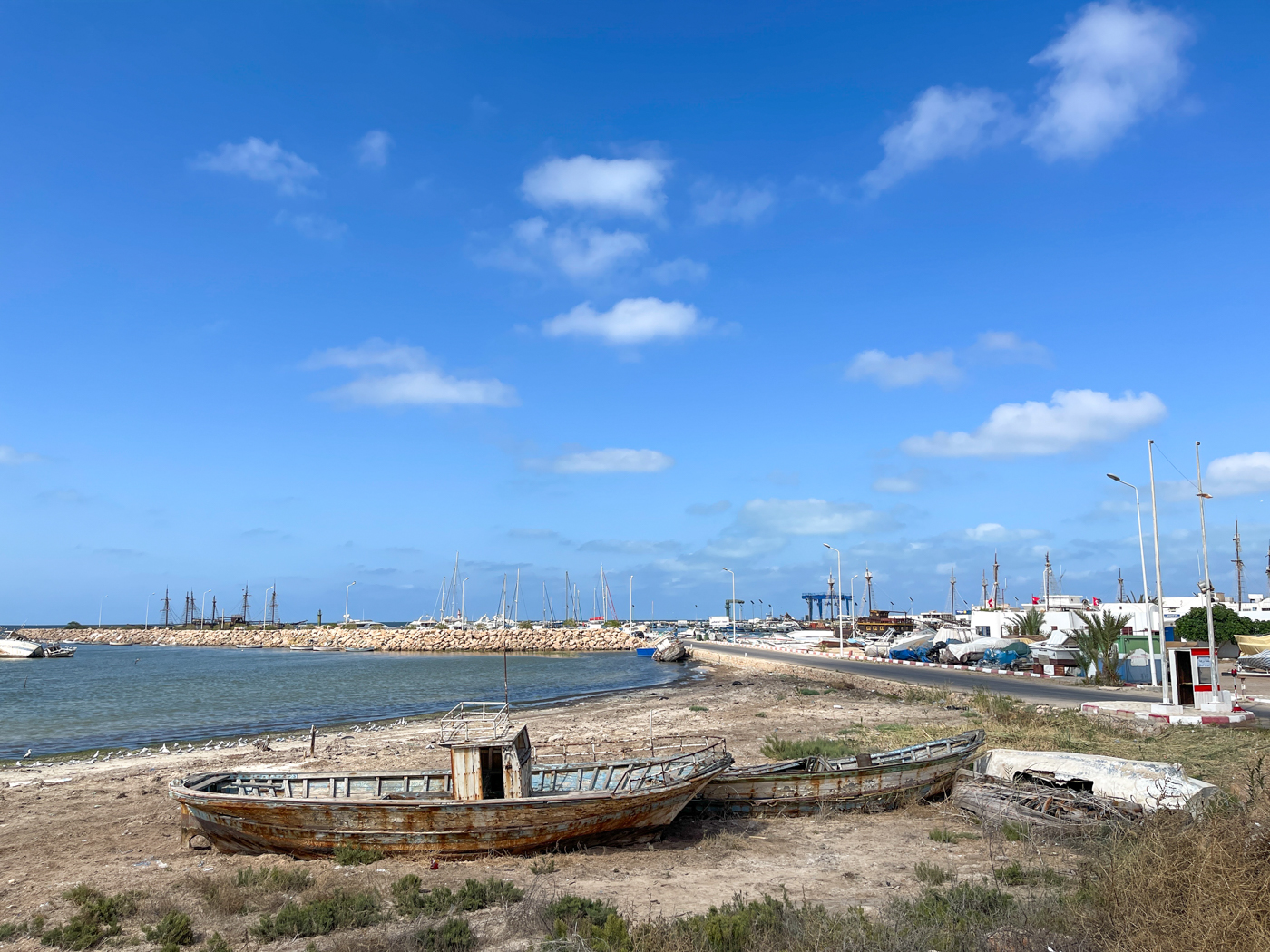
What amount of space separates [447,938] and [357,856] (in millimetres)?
4087

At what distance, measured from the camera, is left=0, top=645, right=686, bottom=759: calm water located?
31922 mm

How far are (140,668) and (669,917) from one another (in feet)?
261

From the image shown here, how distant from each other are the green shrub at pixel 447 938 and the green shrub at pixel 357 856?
Result: 3.56 m

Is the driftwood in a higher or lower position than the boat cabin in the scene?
lower

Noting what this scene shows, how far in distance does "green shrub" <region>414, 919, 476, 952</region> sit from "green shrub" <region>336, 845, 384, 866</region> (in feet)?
11.7

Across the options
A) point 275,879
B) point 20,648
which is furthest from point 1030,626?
point 20,648

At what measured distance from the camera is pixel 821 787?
14414mm

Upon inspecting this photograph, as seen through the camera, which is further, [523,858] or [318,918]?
[523,858]

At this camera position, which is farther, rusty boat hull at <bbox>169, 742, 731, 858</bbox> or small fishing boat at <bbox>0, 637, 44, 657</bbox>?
small fishing boat at <bbox>0, 637, 44, 657</bbox>

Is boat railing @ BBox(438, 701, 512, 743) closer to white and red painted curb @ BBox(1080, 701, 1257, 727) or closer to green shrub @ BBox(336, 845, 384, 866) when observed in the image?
green shrub @ BBox(336, 845, 384, 866)

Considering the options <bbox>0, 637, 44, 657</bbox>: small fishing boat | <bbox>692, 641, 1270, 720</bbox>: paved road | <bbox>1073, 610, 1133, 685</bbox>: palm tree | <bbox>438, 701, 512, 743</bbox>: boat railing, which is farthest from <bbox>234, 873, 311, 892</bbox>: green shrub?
<bbox>0, 637, 44, 657</bbox>: small fishing boat

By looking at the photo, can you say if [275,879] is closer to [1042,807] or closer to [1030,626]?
[1042,807]

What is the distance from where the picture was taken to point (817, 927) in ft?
26.3

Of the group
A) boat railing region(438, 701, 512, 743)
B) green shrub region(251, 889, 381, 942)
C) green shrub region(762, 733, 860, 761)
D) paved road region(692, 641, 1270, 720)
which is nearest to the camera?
green shrub region(251, 889, 381, 942)
